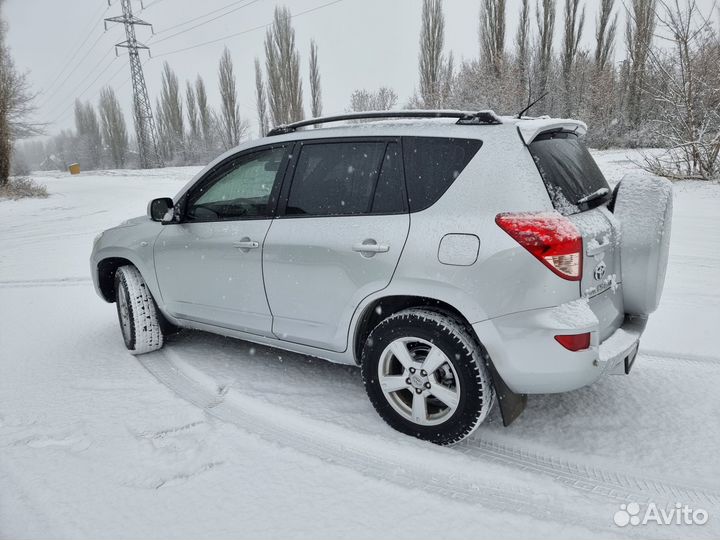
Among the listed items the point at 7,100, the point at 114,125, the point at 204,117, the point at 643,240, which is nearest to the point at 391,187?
the point at 643,240

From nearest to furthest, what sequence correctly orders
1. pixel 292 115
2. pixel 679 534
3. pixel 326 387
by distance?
1. pixel 679 534
2. pixel 326 387
3. pixel 292 115

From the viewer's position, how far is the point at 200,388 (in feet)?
10.5

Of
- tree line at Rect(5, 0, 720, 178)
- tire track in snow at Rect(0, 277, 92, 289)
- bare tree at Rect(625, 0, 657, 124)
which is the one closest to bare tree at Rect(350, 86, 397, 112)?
tree line at Rect(5, 0, 720, 178)

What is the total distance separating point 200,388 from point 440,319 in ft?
5.72

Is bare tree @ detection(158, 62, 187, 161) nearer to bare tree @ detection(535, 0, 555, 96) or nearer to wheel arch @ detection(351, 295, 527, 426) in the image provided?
bare tree @ detection(535, 0, 555, 96)

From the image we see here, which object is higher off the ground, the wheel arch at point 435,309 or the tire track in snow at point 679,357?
the wheel arch at point 435,309

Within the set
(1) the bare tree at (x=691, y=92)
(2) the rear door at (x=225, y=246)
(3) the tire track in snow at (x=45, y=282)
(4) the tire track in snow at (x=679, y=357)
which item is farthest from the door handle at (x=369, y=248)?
(1) the bare tree at (x=691, y=92)

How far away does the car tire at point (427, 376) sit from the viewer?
2.35 m

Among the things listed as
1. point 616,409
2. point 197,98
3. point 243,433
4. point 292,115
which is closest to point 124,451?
point 243,433

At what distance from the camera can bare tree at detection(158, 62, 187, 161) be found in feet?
141

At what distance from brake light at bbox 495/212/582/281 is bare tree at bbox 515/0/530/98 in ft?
83.6

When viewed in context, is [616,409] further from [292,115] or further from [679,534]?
[292,115]

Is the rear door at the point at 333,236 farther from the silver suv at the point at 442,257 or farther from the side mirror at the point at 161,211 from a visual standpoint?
the side mirror at the point at 161,211

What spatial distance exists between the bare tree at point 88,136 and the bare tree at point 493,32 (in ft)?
158
